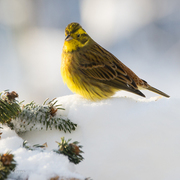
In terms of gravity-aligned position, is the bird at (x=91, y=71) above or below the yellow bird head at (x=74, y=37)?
below

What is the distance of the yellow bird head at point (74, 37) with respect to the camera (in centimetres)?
226

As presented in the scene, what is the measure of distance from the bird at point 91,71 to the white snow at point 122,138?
1.30ft

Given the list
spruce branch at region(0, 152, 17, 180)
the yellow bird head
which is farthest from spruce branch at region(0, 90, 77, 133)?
the yellow bird head

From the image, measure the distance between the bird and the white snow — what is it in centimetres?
40

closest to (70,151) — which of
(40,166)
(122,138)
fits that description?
(40,166)

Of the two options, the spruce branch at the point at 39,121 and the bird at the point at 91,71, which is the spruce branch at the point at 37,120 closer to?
the spruce branch at the point at 39,121

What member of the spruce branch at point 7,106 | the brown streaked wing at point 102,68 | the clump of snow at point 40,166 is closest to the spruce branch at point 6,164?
the clump of snow at point 40,166

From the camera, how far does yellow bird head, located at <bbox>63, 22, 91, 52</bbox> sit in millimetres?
2260

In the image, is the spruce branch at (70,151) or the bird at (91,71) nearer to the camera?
the spruce branch at (70,151)

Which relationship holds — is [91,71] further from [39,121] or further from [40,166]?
[40,166]

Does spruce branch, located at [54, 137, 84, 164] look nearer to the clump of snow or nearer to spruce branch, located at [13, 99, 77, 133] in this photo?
the clump of snow

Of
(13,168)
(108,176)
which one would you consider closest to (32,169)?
(13,168)

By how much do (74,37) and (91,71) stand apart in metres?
0.35

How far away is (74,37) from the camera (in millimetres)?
2285
